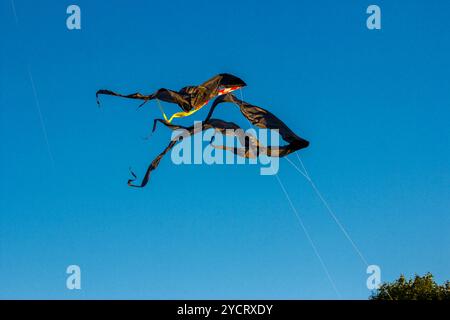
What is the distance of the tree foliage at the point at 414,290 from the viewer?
213 feet

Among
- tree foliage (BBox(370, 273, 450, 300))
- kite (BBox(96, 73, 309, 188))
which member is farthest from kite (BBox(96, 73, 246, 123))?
tree foliage (BBox(370, 273, 450, 300))

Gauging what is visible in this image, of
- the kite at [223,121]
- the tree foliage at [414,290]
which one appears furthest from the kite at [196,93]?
the tree foliage at [414,290]

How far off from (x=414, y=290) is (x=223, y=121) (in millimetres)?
44862

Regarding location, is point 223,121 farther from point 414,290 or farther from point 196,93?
point 414,290

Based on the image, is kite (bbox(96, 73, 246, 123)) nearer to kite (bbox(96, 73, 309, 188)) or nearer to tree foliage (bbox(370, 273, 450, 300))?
kite (bbox(96, 73, 309, 188))

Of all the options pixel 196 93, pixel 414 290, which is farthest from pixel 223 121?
pixel 414 290

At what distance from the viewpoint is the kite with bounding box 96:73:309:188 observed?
A: 81.9 feet

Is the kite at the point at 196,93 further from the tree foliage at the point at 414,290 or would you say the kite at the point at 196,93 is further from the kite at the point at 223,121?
the tree foliage at the point at 414,290
